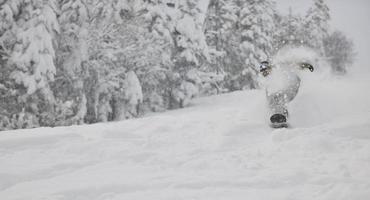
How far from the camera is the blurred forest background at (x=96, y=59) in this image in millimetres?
16812

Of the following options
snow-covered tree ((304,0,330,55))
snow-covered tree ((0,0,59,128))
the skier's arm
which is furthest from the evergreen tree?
the skier's arm

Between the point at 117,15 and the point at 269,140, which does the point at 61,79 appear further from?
the point at 269,140

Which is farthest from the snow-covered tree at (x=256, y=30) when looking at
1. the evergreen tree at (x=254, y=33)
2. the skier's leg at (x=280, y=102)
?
the skier's leg at (x=280, y=102)

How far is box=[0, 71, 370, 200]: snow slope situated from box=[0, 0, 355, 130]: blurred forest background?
8.53 m

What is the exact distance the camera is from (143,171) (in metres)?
5.38

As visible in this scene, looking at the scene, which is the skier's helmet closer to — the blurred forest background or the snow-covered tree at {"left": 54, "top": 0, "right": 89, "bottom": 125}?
the blurred forest background

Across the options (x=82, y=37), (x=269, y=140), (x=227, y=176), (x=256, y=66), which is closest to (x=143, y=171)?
(x=227, y=176)

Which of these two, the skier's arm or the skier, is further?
the skier's arm

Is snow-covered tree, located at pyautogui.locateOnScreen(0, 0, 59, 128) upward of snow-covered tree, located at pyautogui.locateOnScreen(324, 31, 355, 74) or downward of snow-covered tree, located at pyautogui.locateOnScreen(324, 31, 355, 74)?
downward

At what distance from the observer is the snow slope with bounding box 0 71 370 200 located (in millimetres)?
4539

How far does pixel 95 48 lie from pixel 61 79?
91.3 inches

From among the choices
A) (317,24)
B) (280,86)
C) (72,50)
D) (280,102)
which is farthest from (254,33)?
(280,102)

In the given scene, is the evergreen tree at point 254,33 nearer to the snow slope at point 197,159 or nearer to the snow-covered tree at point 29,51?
the snow-covered tree at point 29,51

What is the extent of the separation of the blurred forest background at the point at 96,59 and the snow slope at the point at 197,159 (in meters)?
8.53
